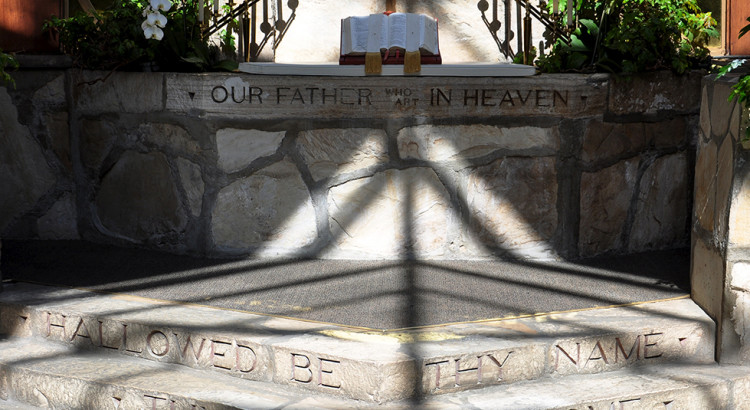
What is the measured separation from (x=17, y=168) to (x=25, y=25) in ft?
2.19

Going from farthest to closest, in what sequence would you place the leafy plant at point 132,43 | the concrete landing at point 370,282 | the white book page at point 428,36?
1. the white book page at point 428,36
2. the leafy plant at point 132,43
3. the concrete landing at point 370,282

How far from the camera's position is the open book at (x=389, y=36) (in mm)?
4039

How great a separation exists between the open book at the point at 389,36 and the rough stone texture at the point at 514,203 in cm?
70

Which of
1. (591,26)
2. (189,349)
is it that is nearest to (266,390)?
(189,349)

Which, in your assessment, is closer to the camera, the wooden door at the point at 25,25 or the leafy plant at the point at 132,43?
the leafy plant at the point at 132,43

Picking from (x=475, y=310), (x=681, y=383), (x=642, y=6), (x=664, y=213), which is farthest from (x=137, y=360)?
(x=642, y=6)

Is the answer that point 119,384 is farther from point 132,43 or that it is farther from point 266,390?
point 132,43

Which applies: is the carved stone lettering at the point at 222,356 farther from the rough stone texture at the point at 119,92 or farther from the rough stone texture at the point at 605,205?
the rough stone texture at the point at 605,205

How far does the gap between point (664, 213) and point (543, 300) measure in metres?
1.07

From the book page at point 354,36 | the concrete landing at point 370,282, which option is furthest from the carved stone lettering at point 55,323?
the book page at point 354,36

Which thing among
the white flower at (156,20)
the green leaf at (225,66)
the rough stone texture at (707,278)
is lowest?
the rough stone texture at (707,278)

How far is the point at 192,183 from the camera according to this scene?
380 cm

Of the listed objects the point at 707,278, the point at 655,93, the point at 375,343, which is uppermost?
the point at 655,93

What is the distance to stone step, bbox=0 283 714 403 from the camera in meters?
2.59
